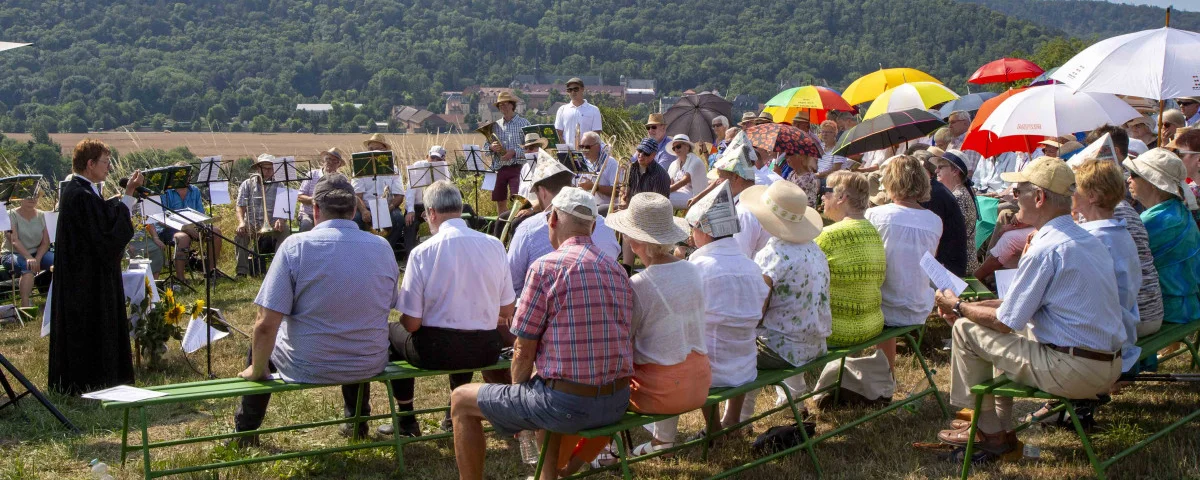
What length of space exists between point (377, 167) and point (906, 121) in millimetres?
5018

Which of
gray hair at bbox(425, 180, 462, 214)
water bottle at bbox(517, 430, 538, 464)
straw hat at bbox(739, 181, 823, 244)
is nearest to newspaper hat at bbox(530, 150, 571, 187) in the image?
gray hair at bbox(425, 180, 462, 214)

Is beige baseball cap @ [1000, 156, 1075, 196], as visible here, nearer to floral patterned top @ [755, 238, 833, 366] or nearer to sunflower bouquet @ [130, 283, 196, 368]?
floral patterned top @ [755, 238, 833, 366]

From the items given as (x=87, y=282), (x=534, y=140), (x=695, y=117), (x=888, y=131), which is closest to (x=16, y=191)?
(x=87, y=282)

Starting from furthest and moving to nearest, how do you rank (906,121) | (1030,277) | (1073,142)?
(906,121)
(1073,142)
(1030,277)

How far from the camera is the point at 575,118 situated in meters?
12.0

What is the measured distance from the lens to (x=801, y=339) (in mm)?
4855

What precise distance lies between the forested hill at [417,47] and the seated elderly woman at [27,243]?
45152 millimetres

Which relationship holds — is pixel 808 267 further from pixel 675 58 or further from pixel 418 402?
pixel 675 58

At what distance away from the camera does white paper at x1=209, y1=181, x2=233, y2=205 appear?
10638mm

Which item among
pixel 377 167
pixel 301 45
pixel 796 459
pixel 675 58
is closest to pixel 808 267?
pixel 796 459

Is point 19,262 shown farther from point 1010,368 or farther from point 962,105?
point 962,105

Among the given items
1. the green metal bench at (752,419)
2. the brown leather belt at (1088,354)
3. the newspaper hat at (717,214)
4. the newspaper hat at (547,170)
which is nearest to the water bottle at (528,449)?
the green metal bench at (752,419)

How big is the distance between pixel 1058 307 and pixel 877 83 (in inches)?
424

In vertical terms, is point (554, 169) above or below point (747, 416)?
above
